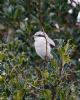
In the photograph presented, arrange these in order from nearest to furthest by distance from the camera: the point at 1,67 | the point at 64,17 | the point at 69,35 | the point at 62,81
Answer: the point at 62,81 → the point at 1,67 → the point at 69,35 → the point at 64,17

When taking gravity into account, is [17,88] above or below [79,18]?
below

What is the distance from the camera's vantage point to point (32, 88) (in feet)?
10.1

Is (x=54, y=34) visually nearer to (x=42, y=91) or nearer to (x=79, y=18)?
(x=79, y=18)

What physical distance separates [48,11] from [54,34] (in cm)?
40

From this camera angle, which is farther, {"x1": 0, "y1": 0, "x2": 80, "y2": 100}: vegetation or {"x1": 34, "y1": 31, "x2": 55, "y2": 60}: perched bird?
{"x1": 34, "y1": 31, "x2": 55, "y2": 60}: perched bird

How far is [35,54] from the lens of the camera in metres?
5.11

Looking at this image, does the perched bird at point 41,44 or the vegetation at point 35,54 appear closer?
the vegetation at point 35,54

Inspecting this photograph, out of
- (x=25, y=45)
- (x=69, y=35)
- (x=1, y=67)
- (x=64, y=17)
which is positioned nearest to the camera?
(x=1, y=67)

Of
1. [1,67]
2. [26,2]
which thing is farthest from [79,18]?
[1,67]

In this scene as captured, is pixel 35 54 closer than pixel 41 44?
Yes

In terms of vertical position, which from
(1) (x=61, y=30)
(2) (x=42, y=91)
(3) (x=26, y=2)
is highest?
(3) (x=26, y=2)

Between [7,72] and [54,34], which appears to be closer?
[7,72]

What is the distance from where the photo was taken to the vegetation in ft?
9.82

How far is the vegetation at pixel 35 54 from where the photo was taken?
118 inches
